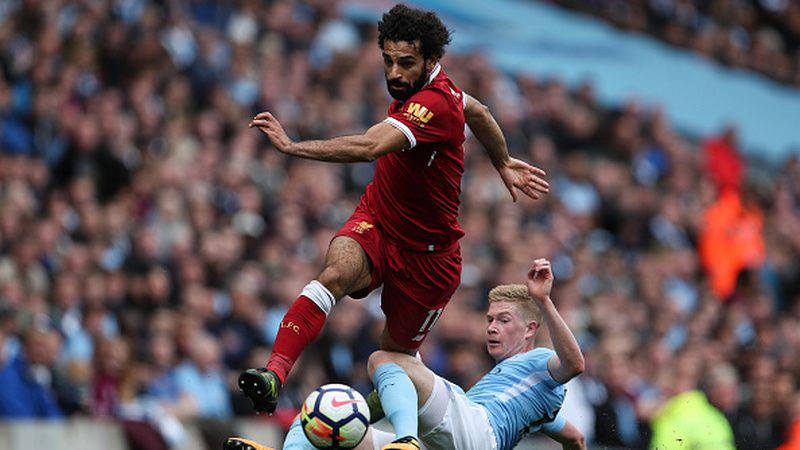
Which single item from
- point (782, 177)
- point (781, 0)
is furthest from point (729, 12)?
point (782, 177)

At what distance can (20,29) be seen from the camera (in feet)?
45.4

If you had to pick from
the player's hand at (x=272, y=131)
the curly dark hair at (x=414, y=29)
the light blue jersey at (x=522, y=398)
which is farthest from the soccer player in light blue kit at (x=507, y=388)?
the player's hand at (x=272, y=131)

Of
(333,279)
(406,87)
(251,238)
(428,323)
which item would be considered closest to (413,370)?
(428,323)

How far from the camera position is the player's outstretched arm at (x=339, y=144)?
7.39 metres

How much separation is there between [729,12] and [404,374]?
1729 centimetres

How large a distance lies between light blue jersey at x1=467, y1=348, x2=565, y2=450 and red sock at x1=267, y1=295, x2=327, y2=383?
1.25 metres

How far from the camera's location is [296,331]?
25.9ft

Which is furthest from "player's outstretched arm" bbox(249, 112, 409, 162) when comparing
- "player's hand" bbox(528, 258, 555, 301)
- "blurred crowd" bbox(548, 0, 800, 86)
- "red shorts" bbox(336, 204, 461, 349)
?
"blurred crowd" bbox(548, 0, 800, 86)

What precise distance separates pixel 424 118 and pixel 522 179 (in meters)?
1.06

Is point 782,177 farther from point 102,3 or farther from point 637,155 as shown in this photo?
point 102,3

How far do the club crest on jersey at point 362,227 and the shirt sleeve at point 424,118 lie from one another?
526mm

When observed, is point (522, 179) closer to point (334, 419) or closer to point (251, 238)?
point (334, 419)

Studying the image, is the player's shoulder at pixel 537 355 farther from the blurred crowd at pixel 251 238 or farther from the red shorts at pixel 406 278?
the blurred crowd at pixel 251 238

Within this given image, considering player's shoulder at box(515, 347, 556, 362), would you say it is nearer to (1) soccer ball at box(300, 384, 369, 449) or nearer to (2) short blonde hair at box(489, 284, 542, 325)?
(2) short blonde hair at box(489, 284, 542, 325)
